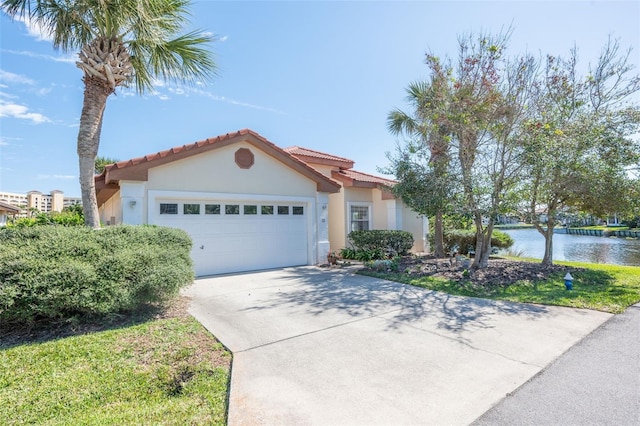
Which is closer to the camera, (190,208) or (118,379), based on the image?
(118,379)

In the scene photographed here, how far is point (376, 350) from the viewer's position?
14.5 ft

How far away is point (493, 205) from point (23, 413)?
1035 cm

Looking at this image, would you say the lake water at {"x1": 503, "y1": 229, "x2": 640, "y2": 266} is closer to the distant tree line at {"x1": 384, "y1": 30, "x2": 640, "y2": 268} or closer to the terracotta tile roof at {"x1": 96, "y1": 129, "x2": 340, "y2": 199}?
the distant tree line at {"x1": 384, "y1": 30, "x2": 640, "y2": 268}

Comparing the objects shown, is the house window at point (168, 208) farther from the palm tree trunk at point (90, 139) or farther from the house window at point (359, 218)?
the house window at point (359, 218)

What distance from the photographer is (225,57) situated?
8.44m

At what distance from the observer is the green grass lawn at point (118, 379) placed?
3.02m

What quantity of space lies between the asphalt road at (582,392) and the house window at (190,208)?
8864 millimetres

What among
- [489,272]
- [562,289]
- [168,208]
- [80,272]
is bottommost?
[562,289]

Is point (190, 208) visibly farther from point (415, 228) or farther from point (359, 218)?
point (415, 228)

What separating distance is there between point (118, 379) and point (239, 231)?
6.97 metres

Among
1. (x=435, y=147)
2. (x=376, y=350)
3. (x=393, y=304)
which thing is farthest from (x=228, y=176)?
(x=376, y=350)

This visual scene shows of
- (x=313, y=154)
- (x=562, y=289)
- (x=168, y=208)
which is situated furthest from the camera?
(x=313, y=154)

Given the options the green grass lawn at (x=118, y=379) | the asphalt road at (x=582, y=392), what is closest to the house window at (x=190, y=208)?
the green grass lawn at (x=118, y=379)

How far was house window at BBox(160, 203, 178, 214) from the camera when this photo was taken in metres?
9.24
